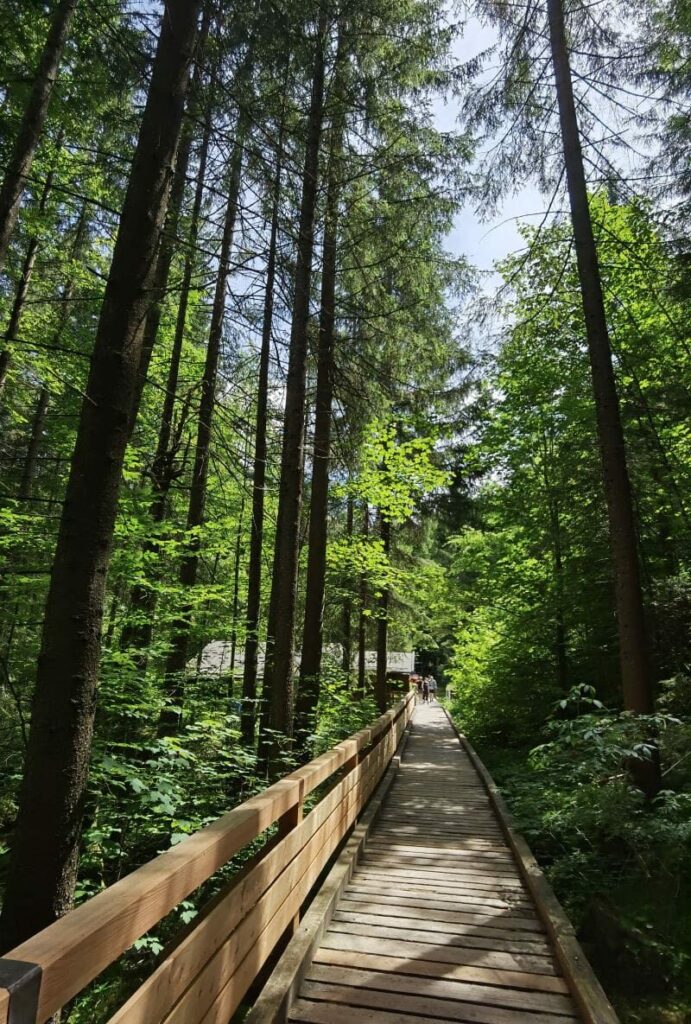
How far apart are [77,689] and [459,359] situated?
9907 millimetres

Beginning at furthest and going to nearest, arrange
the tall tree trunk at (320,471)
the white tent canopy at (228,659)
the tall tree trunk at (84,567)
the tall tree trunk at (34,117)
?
the white tent canopy at (228,659), the tall tree trunk at (320,471), the tall tree trunk at (34,117), the tall tree trunk at (84,567)

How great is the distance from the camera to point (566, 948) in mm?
3305

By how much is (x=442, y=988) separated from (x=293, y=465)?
4.94 metres

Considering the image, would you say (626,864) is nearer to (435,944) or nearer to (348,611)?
(435,944)

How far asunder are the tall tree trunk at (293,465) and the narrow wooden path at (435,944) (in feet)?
6.05

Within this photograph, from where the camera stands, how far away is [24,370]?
11242 mm

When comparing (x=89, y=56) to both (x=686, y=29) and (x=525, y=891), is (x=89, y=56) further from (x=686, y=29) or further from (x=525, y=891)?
(x=525, y=891)

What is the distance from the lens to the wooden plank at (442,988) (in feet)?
9.70

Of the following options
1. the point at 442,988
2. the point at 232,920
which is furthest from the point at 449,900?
the point at 232,920

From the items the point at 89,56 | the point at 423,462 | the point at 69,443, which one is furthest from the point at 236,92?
the point at 423,462

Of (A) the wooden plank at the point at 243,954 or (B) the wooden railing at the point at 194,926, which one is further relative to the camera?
(A) the wooden plank at the point at 243,954

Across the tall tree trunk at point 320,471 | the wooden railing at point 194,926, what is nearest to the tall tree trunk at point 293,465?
the tall tree trunk at point 320,471

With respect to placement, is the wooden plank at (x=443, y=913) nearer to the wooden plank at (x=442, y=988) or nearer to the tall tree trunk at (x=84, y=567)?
the wooden plank at (x=442, y=988)

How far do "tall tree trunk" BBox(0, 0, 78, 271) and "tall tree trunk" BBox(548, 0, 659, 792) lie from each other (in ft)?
20.0
